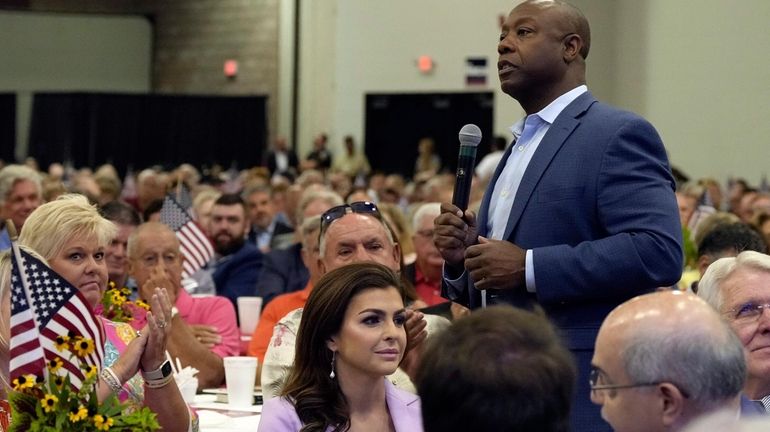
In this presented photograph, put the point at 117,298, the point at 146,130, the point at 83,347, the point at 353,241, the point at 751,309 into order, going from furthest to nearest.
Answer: the point at 146,130 < the point at 353,241 < the point at 117,298 < the point at 751,309 < the point at 83,347

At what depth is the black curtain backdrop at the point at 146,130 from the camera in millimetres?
21562

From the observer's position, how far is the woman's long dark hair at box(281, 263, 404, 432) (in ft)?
10.7

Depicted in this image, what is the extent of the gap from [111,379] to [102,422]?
32 cm

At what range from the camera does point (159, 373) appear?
3246mm

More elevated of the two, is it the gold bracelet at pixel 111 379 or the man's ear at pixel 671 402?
the man's ear at pixel 671 402

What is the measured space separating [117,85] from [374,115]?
19.9 feet

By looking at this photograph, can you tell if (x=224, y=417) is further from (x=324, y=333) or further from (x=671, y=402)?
(x=671, y=402)

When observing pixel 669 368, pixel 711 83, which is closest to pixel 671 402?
pixel 669 368

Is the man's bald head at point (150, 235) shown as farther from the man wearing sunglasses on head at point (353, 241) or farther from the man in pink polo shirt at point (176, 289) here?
the man wearing sunglasses on head at point (353, 241)

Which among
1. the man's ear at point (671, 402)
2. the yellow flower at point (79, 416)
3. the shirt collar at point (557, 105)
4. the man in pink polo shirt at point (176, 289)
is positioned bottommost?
the man in pink polo shirt at point (176, 289)

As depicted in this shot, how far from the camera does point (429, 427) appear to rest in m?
1.83

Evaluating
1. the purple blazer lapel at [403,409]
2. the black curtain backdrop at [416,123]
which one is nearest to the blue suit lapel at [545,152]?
the purple blazer lapel at [403,409]

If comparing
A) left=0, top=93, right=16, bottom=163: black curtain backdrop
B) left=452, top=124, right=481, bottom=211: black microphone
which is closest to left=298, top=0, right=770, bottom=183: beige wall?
left=0, top=93, right=16, bottom=163: black curtain backdrop

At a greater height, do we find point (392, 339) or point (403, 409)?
point (392, 339)
